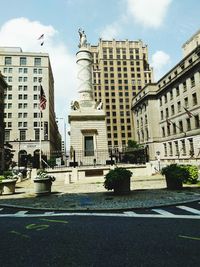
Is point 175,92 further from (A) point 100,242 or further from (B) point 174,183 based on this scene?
(A) point 100,242

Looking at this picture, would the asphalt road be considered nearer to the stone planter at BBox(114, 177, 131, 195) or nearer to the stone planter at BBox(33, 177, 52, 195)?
the stone planter at BBox(114, 177, 131, 195)

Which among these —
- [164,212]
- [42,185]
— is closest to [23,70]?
[42,185]

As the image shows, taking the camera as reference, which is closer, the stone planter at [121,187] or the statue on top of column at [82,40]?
the stone planter at [121,187]

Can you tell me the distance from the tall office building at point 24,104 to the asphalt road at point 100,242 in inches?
2128

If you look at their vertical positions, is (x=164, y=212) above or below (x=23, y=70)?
below

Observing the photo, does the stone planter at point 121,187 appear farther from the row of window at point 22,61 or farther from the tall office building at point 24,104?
the row of window at point 22,61

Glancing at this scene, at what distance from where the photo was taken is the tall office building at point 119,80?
101500mm

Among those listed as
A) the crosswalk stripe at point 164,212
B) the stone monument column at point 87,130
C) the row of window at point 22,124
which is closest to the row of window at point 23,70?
the row of window at point 22,124

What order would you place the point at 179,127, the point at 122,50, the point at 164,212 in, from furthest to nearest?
the point at 122,50, the point at 179,127, the point at 164,212

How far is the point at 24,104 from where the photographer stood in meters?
64.8

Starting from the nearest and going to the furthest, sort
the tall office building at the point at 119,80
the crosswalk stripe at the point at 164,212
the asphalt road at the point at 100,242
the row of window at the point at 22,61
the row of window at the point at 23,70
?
the asphalt road at the point at 100,242 < the crosswalk stripe at the point at 164,212 < the row of window at the point at 23,70 < the row of window at the point at 22,61 < the tall office building at the point at 119,80

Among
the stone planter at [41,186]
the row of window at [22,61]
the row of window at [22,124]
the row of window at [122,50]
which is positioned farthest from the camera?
the row of window at [122,50]

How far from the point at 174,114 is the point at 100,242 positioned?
160 ft

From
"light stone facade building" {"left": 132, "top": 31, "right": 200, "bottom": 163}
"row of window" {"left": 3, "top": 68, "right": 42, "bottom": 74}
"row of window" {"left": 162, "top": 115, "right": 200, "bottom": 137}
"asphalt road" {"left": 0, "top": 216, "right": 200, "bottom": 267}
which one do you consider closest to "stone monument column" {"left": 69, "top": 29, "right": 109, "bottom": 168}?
"light stone facade building" {"left": 132, "top": 31, "right": 200, "bottom": 163}
